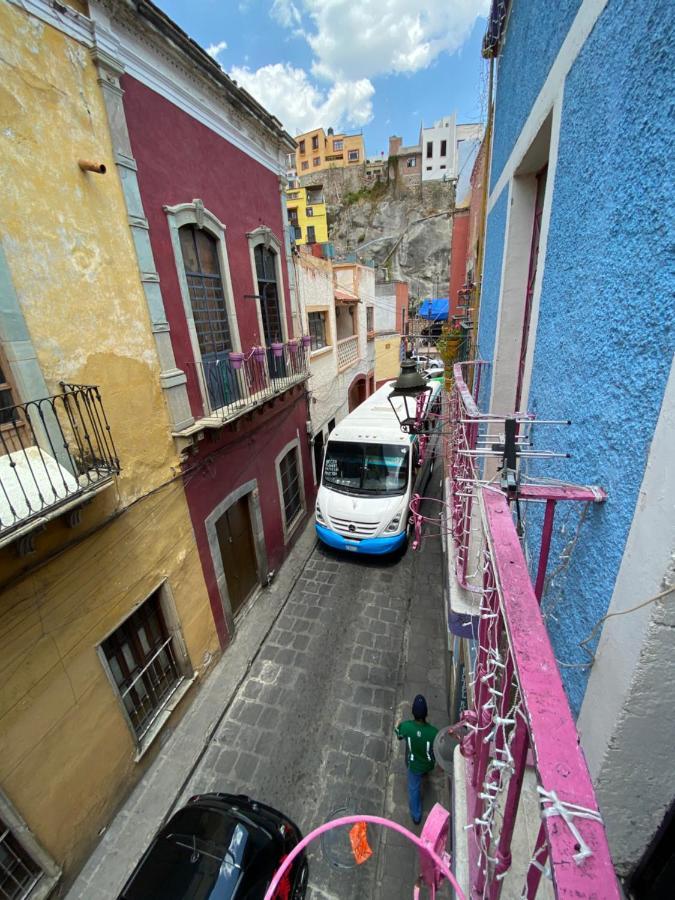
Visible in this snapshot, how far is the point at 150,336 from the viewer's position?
501cm

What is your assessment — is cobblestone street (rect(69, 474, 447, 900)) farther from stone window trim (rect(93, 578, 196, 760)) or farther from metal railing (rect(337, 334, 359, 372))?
metal railing (rect(337, 334, 359, 372))

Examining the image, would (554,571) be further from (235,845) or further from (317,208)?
(317,208)

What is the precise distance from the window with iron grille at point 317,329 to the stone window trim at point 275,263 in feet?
7.69

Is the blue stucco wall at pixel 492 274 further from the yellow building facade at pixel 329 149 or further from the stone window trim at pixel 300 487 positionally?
the yellow building facade at pixel 329 149

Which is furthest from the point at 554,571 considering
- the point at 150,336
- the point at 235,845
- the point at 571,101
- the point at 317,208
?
the point at 317,208

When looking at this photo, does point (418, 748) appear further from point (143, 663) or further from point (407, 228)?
point (407, 228)

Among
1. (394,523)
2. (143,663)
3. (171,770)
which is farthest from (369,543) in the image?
(171,770)

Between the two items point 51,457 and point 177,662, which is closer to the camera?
point 51,457

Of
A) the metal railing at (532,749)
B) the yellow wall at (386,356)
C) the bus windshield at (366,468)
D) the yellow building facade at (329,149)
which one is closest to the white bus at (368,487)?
the bus windshield at (366,468)

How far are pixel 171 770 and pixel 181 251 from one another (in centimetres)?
724

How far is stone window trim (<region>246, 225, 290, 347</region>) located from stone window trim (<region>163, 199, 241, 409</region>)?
848 mm

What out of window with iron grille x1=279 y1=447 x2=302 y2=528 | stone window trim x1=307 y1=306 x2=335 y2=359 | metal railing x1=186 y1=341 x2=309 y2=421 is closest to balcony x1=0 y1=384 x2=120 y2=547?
metal railing x1=186 y1=341 x2=309 y2=421

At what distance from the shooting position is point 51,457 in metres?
3.70

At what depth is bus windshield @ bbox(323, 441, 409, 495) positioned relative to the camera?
29.5 feet
